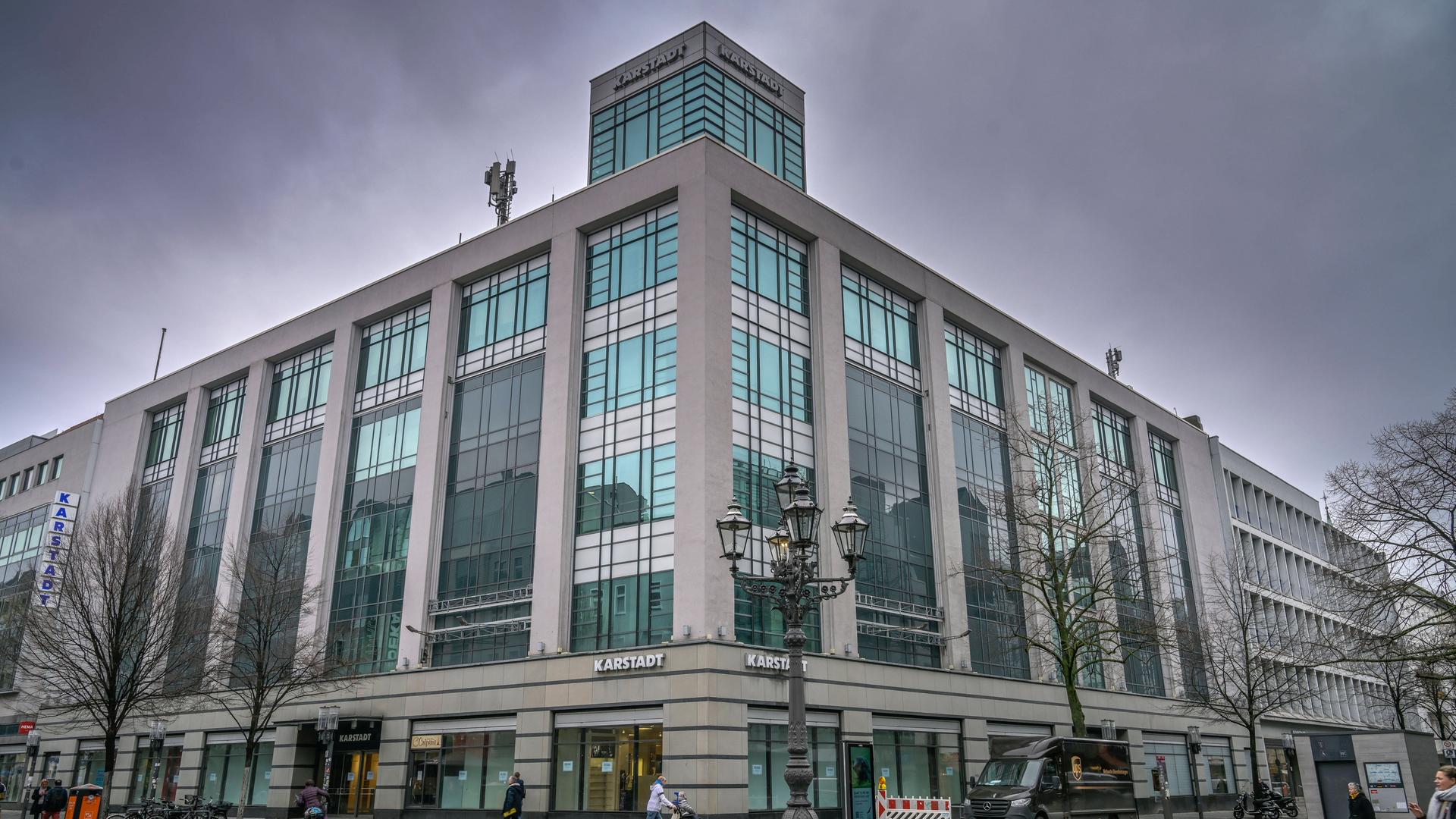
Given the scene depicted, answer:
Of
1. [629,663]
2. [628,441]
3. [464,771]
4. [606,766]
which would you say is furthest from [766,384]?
[464,771]

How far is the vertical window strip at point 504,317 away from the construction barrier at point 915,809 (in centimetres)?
2106

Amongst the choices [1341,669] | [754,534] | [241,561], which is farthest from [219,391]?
[1341,669]

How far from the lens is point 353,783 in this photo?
127ft

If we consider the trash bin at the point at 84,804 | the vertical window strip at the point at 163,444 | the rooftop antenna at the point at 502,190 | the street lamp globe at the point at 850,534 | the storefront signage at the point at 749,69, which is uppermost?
the storefront signage at the point at 749,69

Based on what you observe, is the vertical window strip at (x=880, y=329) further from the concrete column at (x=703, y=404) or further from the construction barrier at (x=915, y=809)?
the construction barrier at (x=915, y=809)

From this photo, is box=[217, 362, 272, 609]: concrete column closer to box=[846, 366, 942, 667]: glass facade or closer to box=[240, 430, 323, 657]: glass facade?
box=[240, 430, 323, 657]: glass facade

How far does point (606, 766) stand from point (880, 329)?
20.4 m

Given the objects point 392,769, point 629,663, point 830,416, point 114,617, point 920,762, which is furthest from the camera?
point 830,416

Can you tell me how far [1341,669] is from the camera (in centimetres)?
7331

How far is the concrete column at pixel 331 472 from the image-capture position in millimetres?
42594

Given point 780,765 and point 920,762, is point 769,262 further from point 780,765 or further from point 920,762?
point 920,762

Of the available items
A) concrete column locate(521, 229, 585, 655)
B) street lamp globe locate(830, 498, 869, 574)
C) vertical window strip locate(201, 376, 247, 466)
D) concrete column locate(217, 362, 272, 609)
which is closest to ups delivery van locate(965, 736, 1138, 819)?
street lamp globe locate(830, 498, 869, 574)

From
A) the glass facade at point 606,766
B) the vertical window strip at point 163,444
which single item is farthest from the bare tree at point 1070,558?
the vertical window strip at point 163,444

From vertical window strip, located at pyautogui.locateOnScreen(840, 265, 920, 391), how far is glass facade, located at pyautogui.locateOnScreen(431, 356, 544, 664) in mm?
12300
